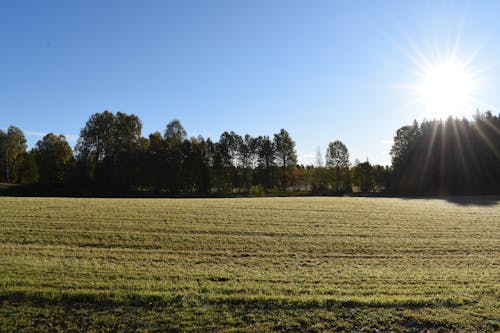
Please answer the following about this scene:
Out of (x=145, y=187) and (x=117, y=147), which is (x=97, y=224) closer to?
(x=145, y=187)

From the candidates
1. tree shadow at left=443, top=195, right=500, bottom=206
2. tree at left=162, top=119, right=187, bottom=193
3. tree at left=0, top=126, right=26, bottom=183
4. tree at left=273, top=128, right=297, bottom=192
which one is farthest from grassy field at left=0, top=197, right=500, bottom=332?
tree at left=0, top=126, right=26, bottom=183

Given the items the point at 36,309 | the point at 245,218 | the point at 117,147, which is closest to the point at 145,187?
the point at 117,147

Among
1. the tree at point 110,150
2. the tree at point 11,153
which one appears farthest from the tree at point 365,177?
the tree at point 11,153

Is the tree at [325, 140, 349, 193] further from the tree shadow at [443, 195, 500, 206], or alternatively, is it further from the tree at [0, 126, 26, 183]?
the tree at [0, 126, 26, 183]

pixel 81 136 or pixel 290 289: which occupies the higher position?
pixel 81 136

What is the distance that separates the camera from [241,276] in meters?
11.8

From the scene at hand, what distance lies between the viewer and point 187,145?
79.1 metres

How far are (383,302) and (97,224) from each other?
65.2ft

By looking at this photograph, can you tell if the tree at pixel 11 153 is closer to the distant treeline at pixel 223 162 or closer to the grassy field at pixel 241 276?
the distant treeline at pixel 223 162

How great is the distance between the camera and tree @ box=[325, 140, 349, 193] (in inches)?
3526

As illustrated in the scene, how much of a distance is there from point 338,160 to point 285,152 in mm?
16481

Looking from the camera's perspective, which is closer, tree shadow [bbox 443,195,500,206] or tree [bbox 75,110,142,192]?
tree shadow [bbox 443,195,500,206]

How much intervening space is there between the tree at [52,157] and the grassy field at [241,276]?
2499 inches

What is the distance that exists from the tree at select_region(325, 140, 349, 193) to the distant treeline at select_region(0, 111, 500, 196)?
0.28 m
